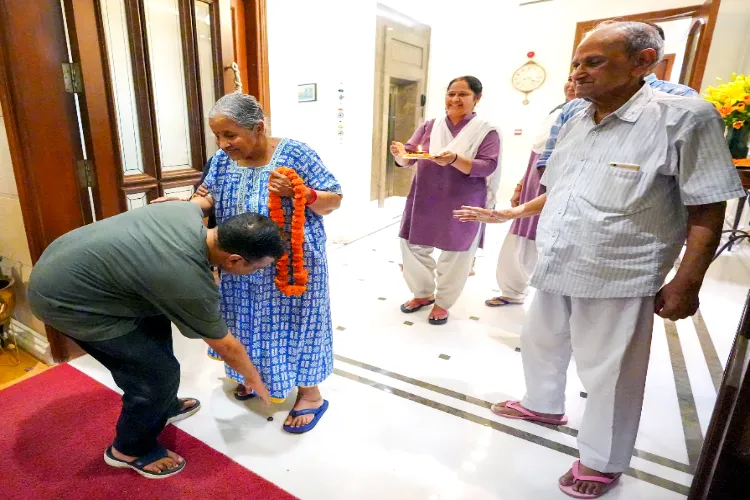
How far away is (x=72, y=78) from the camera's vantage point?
1.78 meters

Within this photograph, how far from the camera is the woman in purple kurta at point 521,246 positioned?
246cm

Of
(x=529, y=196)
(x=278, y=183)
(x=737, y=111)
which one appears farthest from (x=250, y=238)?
Answer: (x=737, y=111)

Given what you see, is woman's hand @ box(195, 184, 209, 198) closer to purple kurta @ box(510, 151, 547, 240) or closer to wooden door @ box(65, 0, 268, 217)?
A: wooden door @ box(65, 0, 268, 217)

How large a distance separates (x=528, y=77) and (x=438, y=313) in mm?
4432

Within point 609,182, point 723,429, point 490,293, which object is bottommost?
point 490,293

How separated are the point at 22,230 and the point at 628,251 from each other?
7.83ft

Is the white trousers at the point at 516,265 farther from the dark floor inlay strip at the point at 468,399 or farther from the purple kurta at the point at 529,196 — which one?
the dark floor inlay strip at the point at 468,399

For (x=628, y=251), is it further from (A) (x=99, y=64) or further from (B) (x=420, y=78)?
(B) (x=420, y=78)

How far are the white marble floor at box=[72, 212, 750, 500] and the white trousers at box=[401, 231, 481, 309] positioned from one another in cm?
17

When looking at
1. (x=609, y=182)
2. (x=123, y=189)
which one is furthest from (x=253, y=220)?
(x=123, y=189)

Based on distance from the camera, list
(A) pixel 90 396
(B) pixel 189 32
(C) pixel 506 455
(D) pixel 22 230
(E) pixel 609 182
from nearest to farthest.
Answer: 1. (E) pixel 609 182
2. (C) pixel 506 455
3. (A) pixel 90 396
4. (D) pixel 22 230
5. (B) pixel 189 32

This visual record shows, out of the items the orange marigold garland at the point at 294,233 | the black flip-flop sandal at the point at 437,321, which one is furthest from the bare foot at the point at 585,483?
the black flip-flop sandal at the point at 437,321

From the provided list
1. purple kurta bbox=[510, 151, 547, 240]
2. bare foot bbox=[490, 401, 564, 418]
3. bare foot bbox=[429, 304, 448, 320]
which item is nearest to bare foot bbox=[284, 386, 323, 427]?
bare foot bbox=[490, 401, 564, 418]

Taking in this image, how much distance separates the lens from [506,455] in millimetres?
1521
